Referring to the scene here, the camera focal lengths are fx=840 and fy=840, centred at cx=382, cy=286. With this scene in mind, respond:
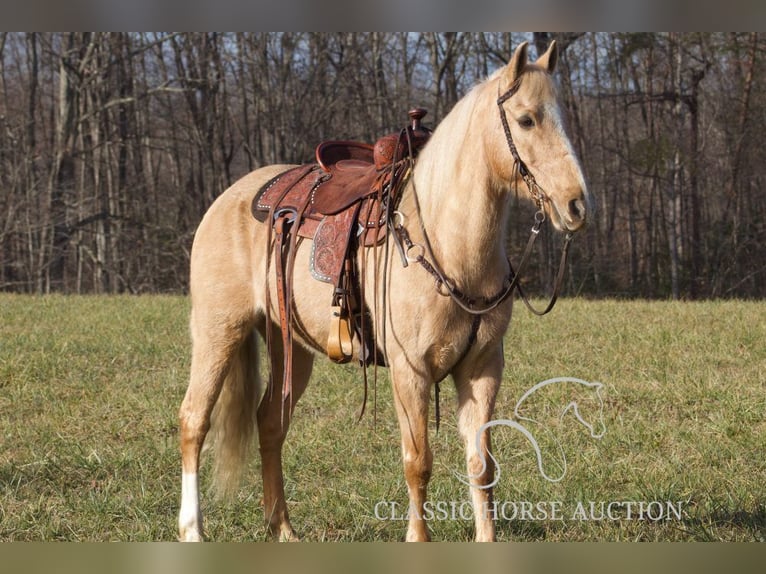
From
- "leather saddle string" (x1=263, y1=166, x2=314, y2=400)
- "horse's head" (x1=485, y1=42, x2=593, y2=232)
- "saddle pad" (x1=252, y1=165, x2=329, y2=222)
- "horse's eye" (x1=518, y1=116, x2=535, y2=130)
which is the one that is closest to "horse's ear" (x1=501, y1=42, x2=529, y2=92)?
"horse's head" (x1=485, y1=42, x2=593, y2=232)

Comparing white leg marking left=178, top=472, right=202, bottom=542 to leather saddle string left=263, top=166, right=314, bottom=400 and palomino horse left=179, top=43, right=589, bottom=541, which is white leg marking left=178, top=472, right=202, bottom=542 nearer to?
palomino horse left=179, top=43, right=589, bottom=541

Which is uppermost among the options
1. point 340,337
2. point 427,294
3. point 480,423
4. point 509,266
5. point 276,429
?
point 509,266

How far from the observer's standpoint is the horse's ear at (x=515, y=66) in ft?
10.2

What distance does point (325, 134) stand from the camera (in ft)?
62.3

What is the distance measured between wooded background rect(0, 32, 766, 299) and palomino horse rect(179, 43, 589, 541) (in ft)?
41.4

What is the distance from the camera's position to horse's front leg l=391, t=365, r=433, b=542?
349 cm

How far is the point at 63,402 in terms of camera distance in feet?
22.6

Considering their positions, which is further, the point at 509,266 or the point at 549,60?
the point at 509,266

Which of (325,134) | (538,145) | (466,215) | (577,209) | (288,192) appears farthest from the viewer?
(325,134)

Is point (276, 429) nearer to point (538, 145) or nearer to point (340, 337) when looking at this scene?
point (340, 337)

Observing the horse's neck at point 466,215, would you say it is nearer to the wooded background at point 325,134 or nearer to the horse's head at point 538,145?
the horse's head at point 538,145

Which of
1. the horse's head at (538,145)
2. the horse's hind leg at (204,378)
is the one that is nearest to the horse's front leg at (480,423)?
the horse's head at (538,145)

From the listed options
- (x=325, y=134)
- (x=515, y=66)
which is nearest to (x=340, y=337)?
(x=515, y=66)

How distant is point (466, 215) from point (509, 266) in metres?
Answer: 0.41
